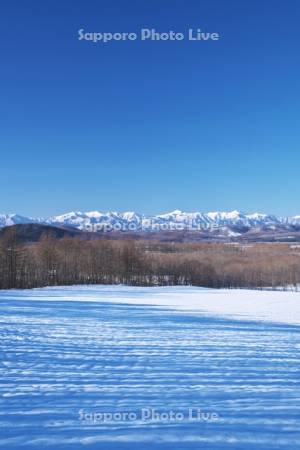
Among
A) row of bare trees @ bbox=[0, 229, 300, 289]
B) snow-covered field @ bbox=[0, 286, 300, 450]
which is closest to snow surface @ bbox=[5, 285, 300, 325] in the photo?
snow-covered field @ bbox=[0, 286, 300, 450]

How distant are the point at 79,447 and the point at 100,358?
4865mm

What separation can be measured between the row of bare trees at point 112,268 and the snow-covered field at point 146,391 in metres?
43.4

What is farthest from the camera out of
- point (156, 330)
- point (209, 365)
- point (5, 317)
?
point (5, 317)

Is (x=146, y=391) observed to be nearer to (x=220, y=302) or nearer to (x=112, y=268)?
(x=220, y=302)

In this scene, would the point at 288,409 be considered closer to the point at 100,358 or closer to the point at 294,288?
the point at 100,358

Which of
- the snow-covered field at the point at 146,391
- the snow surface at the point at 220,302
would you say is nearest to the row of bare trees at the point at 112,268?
the snow surface at the point at 220,302

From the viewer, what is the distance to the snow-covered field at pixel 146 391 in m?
5.20

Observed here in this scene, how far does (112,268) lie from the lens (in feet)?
233

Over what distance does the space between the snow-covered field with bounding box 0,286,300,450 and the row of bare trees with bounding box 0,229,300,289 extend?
142 feet

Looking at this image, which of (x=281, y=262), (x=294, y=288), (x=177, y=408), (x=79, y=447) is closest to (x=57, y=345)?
(x=177, y=408)

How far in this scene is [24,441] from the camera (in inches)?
195

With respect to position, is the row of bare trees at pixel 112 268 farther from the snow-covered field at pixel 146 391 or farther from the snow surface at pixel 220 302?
the snow-covered field at pixel 146 391

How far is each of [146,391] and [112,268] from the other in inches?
2543

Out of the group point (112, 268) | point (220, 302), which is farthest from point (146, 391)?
point (112, 268)
